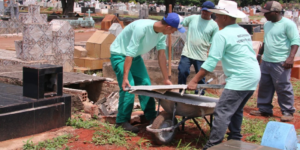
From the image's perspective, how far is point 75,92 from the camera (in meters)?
5.83

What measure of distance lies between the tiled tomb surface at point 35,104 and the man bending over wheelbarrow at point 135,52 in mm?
807

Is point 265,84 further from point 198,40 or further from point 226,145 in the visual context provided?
point 226,145

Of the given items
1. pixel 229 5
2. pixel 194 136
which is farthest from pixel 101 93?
pixel 229 5

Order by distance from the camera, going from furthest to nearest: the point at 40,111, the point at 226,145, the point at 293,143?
the point at 40,111 < the point at 293,143 < the point at 226,145

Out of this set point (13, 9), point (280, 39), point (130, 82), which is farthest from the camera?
point (13, 9)

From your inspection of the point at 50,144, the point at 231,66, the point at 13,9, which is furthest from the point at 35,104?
the point at 13,9

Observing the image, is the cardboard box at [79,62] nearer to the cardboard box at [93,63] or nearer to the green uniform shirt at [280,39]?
the cardboard box at [93,63]

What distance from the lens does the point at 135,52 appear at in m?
4.20

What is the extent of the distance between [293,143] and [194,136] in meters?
1.51

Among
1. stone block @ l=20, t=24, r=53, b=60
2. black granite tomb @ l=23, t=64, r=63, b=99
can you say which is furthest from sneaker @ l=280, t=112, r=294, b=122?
stone block @ l=20, t=24, r=53, b=60

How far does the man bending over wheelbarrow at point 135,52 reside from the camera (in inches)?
165

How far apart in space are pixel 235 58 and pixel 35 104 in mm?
2533

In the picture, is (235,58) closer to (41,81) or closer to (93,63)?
(41,81)

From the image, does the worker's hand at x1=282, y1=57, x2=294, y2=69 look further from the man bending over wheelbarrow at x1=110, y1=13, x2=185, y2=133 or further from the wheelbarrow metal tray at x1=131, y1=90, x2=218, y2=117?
the man bending over wheelbarrow at x1=110, y1=13, x2=185, y2=133
